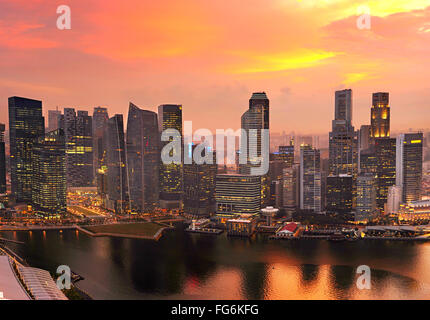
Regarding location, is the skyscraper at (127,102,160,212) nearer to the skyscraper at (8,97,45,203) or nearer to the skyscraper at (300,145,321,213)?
the skyscraper at (8,97,45,203)

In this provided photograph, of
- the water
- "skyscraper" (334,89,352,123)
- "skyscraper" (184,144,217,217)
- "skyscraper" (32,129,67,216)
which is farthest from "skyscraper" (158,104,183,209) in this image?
"skyscraper" (334,89,352,123)

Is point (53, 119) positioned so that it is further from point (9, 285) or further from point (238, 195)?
point (9, 285)

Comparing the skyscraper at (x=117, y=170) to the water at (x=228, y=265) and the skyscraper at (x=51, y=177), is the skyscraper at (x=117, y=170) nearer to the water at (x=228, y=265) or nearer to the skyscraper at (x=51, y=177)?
the skyscraper at (x=51, y=177)

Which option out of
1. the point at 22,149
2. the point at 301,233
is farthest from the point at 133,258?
the point at 22,149

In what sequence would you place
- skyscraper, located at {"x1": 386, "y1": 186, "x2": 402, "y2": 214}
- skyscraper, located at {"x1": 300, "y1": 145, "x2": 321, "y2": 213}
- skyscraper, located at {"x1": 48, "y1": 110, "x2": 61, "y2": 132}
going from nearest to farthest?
skyscraper, located at {"x1": 386, "y1": 186, "x2": 402, "y2": 214} → skyscraper, located at {"x1": 300, "y1": 145, "x2": 321, "y2": 213} → skyscraper, located at {"x1": 48, "y1": 110, "x2": 61, "y2": 132}

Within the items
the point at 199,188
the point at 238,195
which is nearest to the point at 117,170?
the point at 199,188
